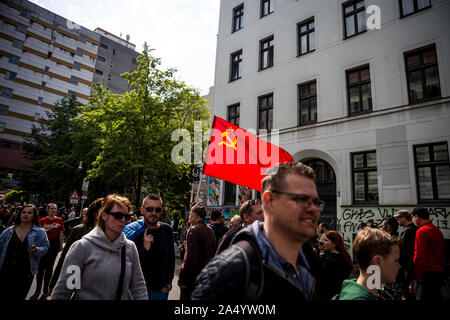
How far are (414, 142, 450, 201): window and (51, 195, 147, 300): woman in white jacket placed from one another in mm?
10172

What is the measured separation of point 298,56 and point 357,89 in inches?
149

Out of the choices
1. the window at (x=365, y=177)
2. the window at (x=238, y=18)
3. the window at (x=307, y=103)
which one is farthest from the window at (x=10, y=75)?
the window at (x=365, y=177)

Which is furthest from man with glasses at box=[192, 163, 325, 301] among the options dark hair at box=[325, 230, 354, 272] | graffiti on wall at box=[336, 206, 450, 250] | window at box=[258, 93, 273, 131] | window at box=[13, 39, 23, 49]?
window at box=[13, 39, 23, 49]

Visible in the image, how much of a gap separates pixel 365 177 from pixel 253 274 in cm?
1081

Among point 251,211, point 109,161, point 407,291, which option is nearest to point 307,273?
point 251,211

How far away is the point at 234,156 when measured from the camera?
6.04 metres

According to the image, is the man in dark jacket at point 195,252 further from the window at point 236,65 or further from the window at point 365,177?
the window at point 236,65

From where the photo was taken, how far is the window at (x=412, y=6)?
10.3 meters

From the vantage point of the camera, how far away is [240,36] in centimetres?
1700

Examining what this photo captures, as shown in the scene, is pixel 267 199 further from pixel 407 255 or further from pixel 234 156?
pixel 407 255

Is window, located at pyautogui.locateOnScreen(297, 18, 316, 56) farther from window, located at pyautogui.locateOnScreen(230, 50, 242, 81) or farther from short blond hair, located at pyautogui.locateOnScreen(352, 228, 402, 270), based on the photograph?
short blond hair, located at pyautogui.locateOnScreen(352, 228, 402, 270)

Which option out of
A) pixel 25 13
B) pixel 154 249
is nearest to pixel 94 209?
pixel 154 249
